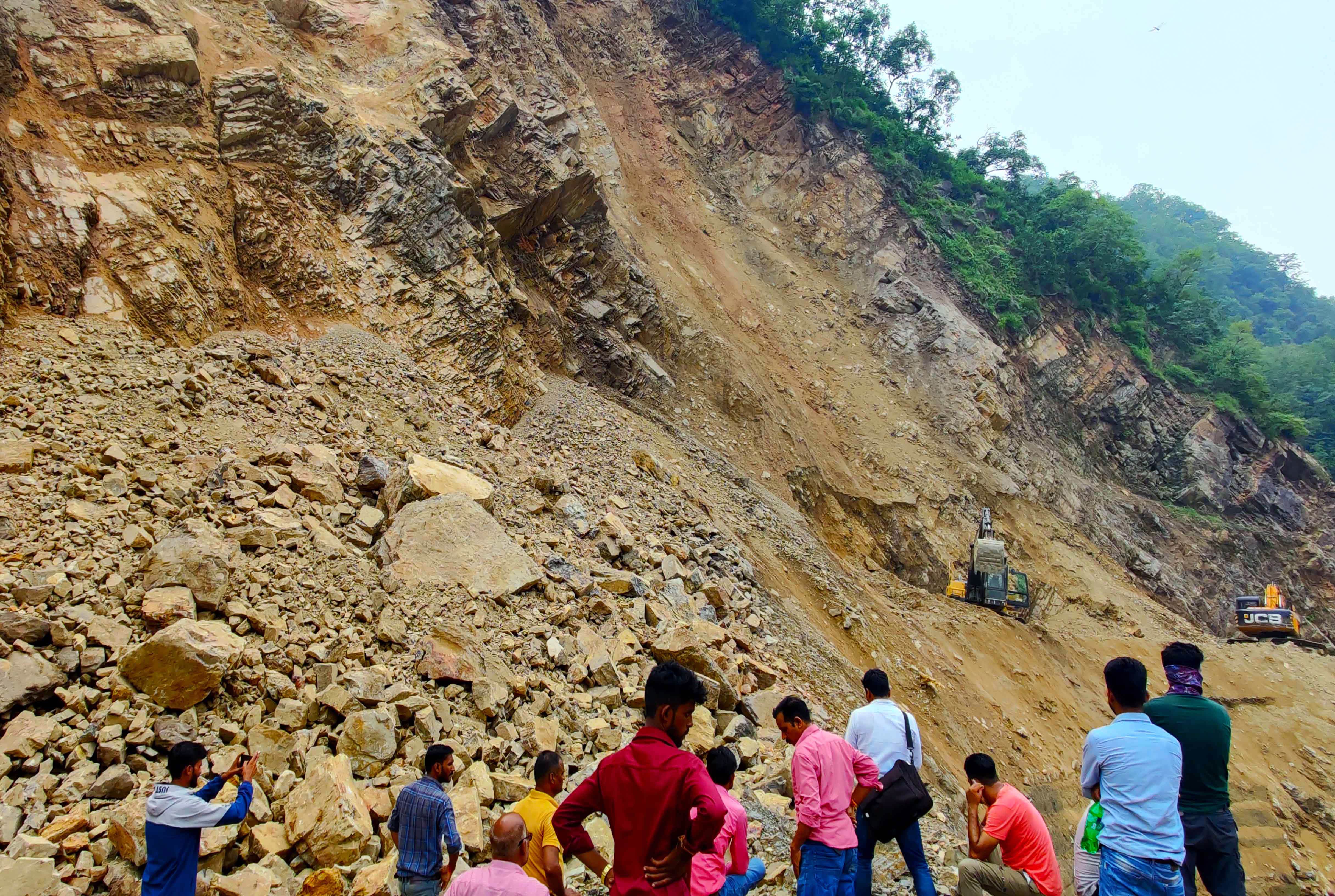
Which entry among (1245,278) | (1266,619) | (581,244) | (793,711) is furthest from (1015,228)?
(1245,278)

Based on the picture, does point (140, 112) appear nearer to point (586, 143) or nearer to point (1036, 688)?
point (586, 143)

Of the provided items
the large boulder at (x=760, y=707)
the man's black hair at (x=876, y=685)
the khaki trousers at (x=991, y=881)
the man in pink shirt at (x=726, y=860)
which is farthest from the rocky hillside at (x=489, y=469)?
the man's black hair at (x=876, y=685)

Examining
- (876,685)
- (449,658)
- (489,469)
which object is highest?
(876,685)

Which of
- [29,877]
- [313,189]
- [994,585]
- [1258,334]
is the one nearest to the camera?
[29,877]

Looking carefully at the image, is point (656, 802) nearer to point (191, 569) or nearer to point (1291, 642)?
point (191, 569)

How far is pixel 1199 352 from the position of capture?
2498 cm

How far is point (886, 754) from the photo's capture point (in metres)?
3.67

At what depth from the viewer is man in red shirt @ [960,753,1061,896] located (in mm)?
3496

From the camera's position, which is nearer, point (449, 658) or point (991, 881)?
point (991, 881)

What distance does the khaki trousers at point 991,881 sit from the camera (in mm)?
3504

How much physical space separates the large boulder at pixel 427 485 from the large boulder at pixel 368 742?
9.60 ft

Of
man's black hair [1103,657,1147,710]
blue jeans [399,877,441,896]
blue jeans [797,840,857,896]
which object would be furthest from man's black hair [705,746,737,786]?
man's black hair [1103,657,1147,710]

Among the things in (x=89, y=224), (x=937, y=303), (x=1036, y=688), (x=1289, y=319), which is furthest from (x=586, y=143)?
(x=1289, y=319)

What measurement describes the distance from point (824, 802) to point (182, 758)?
3119mm
